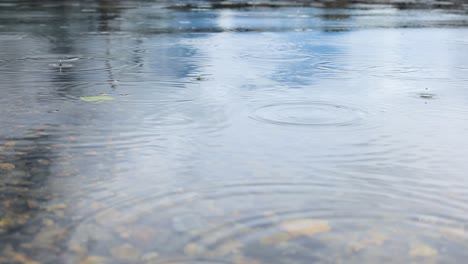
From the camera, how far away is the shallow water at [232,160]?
6.67ft

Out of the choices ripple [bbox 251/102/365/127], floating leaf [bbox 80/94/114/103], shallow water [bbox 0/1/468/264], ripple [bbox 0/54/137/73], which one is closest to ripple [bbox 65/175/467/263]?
shallow water [bbox 0/1/468/264]

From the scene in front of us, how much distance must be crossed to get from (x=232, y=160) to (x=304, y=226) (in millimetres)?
761

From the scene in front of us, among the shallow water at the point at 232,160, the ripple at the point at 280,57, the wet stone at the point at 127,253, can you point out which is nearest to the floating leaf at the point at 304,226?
the shallow water at the point at 232,160

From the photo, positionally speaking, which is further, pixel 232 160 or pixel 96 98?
pixel 96 98

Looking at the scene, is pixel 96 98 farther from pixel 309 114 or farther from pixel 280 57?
pixel 280 57

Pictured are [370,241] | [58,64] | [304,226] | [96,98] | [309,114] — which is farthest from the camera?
[58,64]

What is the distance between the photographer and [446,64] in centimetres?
614

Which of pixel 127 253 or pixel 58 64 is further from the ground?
pixel 127 253

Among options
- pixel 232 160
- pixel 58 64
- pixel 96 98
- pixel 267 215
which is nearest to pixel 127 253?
pixel 267 215

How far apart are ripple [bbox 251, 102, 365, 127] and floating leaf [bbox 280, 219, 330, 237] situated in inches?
54.5

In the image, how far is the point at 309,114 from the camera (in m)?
3.82

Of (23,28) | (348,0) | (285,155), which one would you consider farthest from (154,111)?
(348,0)

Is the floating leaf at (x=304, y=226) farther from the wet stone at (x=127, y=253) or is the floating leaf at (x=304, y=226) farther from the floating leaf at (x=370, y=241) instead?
the wet stone at (x=127, y=253)

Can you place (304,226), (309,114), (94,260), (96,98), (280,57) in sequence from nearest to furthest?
1. (94,260)
2. (304,226)
3. (309,114)
4. (96,98)
5. (280,57)
